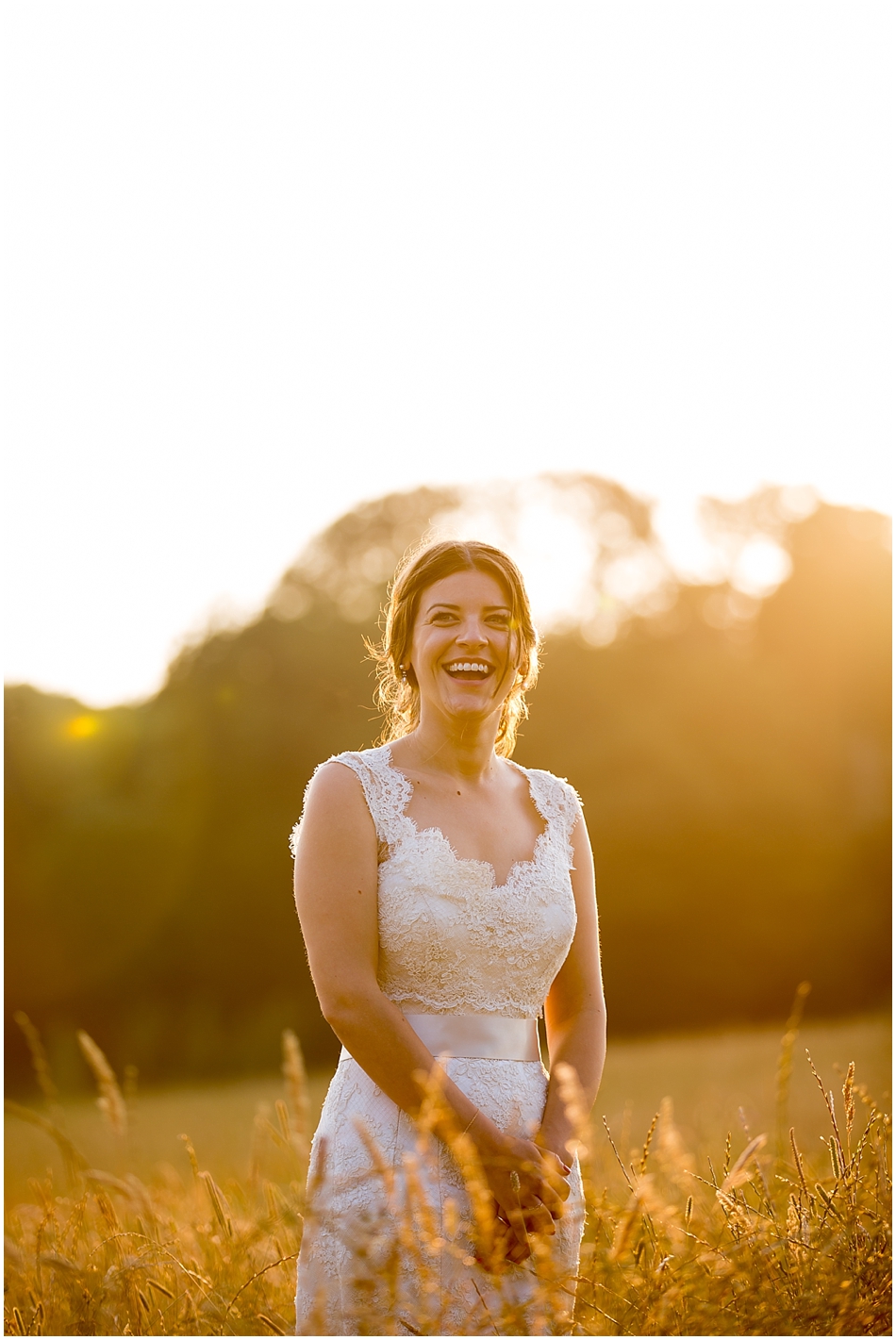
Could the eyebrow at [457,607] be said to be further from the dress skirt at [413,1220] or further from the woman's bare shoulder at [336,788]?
the dress skirt at [413,1220]

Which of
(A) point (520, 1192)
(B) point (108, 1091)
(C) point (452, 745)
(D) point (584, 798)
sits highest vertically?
(C) point (452, 745)

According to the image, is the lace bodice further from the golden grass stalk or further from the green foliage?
the green foliage

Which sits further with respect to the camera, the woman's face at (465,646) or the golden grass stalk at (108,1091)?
the golden grass stalk at (108,1091)

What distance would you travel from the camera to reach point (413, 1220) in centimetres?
238

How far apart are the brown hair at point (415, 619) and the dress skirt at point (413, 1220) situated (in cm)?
107

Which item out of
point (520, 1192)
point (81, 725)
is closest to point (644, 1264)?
point (520, 1192)

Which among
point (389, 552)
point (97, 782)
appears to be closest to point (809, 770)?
point (389, 552)

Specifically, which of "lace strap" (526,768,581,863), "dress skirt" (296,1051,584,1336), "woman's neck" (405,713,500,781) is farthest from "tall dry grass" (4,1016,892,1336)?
"woman's neck" (405,713,500,781)

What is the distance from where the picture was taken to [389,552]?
19.5 metres

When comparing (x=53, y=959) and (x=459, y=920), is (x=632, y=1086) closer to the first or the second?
(x=459, y=920)

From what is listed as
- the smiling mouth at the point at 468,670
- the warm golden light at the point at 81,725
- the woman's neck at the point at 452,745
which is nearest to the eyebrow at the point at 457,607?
the smiling mouth at the point at 468,670

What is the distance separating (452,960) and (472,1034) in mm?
213

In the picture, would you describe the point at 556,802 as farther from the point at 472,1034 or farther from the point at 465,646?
the point at 472,1034

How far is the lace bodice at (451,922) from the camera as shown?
9.48 feet
